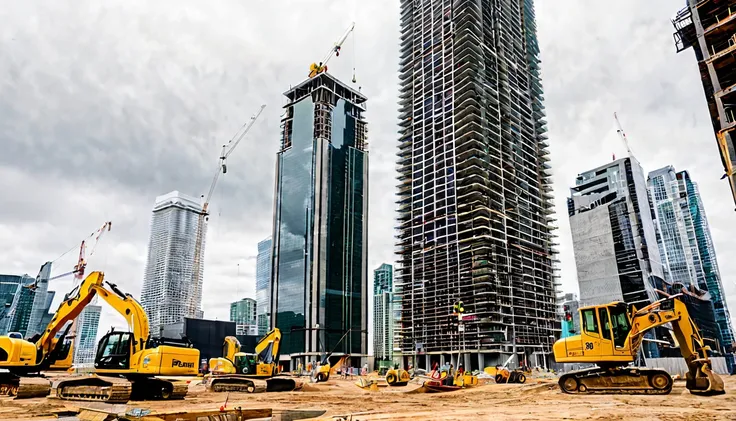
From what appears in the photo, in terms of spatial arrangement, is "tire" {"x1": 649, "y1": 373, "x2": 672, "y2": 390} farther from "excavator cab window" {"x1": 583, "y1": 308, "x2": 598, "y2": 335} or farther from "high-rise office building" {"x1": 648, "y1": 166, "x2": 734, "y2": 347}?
"high-rise office building" {"x1": 648, "y1": 166, "x2": 734, "y2": 347}

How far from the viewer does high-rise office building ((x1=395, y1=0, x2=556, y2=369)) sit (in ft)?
300

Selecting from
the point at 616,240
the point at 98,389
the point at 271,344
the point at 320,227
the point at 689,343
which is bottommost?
the point at 98,389

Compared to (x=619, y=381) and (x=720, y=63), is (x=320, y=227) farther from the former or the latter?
(x=619, y=381)

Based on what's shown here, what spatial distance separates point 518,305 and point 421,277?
19.5m

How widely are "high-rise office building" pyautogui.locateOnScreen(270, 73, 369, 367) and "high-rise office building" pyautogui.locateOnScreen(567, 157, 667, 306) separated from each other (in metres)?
58.5

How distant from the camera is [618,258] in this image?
11162 centimetres

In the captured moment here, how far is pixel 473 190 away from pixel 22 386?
83.5 meters

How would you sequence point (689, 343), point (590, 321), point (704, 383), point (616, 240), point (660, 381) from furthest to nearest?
point (616, 240) → point (590, 321) → point (660, 381) → point (689, 343) → point (704, 383)

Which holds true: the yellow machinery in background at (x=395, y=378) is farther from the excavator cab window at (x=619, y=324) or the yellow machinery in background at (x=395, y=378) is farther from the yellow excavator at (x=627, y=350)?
the excavator cab window at (x=619, y=324)

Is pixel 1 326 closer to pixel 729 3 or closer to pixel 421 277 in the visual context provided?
pixel 421 277

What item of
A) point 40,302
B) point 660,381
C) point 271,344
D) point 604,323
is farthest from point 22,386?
point 40,302

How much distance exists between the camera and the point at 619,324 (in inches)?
848

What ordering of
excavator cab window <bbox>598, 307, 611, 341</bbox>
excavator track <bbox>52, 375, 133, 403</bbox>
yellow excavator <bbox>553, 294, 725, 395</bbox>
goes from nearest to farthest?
yellow excavator <bbox>553, 294, 725, 395</bbox>
excavator track <bbox>52, 375, 133, 403</bbox>
excavator cab window <bbox>598, 307, 611, 341</bbox>

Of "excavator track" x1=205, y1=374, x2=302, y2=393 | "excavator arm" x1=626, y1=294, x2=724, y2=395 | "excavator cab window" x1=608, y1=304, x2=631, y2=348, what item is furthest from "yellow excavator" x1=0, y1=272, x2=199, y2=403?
"excavator arm" x1=626, y1=294, x2=724, y2=395
